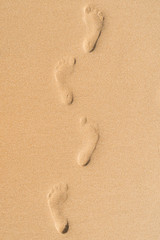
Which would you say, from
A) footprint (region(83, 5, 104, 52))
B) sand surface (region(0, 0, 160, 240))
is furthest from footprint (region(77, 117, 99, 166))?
footprint (region(83, 5, 104, 52))

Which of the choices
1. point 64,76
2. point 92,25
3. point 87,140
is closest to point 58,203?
point 87,140

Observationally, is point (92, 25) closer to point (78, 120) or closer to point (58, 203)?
point (78, 120)

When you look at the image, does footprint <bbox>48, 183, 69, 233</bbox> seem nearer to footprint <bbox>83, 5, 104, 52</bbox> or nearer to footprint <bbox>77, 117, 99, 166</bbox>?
footprint <bbox>77, 117, 99, 166</bbox>

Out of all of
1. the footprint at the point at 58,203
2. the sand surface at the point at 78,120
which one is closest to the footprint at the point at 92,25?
the sand surface at the point at 78,120

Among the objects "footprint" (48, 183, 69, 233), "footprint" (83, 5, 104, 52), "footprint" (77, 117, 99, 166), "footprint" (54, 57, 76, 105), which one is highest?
"footprint" (83, 5, 104, 52)

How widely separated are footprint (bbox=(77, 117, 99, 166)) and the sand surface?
0.01 m

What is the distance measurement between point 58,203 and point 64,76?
0.26 metres

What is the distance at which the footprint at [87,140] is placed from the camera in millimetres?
617

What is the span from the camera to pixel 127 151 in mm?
638

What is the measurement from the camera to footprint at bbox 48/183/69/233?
23.7 inches

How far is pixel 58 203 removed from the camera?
60cm

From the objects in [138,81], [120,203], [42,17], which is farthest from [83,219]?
[42,17]

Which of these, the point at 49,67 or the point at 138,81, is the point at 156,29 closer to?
the point at 138,81

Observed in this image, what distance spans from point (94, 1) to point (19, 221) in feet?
1.59
